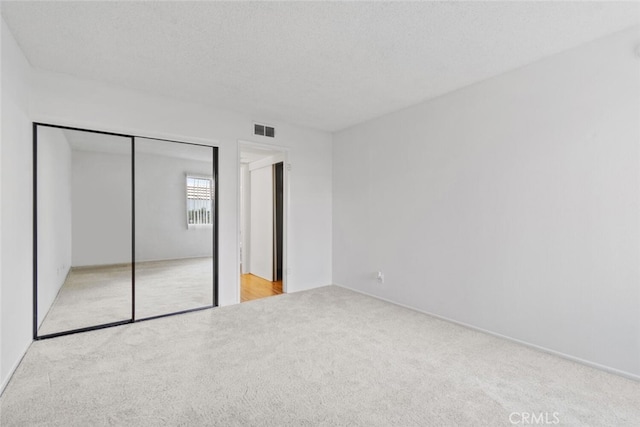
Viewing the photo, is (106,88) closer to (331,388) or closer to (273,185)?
(273,185)

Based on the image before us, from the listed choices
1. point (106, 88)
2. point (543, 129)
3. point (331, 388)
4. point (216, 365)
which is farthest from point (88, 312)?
point (543, 129)

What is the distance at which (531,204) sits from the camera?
257 cm

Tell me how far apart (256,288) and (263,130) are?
2.38m

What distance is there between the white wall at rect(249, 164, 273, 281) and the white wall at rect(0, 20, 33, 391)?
2.98 metres

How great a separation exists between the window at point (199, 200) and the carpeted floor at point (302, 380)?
4.12 feet

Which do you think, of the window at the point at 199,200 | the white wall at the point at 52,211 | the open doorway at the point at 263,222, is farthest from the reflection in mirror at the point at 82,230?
the open doorway at the point at 263,222

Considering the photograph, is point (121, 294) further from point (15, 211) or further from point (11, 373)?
point (15, 211)

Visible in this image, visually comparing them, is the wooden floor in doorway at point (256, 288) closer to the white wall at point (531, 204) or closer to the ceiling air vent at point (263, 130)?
the white wall at point (531, 204)

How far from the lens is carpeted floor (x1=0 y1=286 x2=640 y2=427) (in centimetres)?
171

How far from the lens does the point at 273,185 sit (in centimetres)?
496

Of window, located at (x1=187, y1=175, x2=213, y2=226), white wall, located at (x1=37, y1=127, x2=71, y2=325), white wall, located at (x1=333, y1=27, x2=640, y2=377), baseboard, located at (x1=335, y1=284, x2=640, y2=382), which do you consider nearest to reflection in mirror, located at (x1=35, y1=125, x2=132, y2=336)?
white wall, located at (x1=37, y1=127, x2=71, y2=325)

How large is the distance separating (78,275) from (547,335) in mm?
4798

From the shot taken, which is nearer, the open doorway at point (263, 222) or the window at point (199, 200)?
the window at point (199, 200)

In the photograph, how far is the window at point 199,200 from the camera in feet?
11.9
